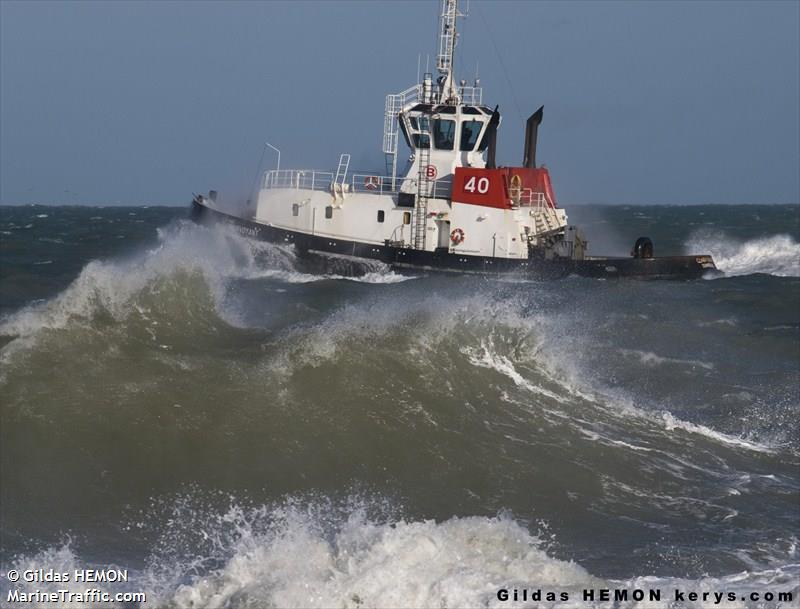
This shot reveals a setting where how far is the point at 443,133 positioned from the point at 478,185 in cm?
190

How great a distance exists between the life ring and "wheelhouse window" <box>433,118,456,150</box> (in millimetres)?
2188

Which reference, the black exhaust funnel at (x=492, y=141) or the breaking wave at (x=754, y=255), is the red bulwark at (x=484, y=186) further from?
the breaking wave at (x=754, y=255)

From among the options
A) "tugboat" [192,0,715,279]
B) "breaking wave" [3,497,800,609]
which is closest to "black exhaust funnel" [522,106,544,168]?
"tugboat" [192,0,715,279]

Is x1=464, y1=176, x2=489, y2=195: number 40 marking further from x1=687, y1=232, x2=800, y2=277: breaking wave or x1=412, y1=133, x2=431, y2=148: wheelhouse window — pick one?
x1=687, y1=232, x2=800, y2=277: breaking wave

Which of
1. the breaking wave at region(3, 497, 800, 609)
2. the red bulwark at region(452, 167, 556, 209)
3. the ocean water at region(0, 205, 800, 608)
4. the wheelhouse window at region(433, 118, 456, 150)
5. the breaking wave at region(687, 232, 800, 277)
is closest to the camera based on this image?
the breaking wave at region(3, 497, 800, 609)

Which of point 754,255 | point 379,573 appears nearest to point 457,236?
point 754,255

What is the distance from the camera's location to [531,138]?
3123cm

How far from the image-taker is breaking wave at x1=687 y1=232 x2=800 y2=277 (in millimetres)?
35875

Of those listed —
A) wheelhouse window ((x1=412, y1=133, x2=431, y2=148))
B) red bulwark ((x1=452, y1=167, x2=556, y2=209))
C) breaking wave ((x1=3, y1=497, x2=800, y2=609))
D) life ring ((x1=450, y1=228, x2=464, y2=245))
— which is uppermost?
wheelhouse window ((x1=412, y1=133, x2=431, y2=148))

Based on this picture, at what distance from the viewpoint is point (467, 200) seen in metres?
28.4

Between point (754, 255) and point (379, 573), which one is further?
point (754, 255)

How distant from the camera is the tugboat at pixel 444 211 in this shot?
28.3 meters

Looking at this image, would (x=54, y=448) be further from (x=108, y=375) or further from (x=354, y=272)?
(x=354, y=272)

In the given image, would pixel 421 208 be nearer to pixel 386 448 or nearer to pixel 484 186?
pixel 484 186
